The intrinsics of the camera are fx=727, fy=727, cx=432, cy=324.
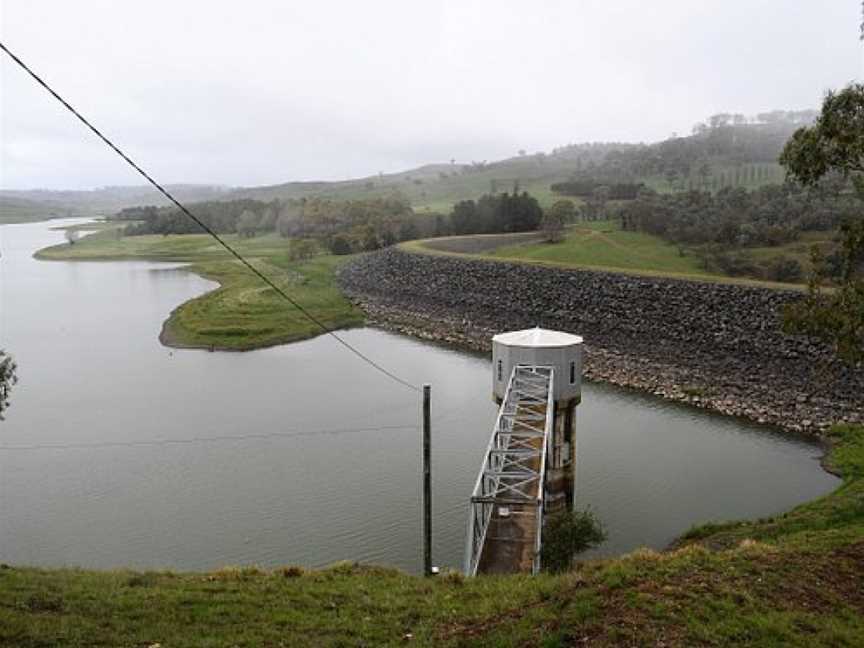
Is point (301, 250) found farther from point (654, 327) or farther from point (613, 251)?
point (654, 327)

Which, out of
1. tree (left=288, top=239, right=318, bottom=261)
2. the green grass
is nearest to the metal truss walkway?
the green grass

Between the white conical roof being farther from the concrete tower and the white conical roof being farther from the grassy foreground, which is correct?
the grassy foreground

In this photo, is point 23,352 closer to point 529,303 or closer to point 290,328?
point 290,328

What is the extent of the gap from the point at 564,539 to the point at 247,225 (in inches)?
4758

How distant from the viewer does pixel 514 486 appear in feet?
52.2

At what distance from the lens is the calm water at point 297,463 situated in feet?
63.7

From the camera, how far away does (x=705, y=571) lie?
10.5 meters

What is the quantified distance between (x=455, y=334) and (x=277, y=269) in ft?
121

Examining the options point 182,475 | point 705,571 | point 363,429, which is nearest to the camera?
point 705,571

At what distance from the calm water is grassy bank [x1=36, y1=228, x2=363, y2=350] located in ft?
20.1

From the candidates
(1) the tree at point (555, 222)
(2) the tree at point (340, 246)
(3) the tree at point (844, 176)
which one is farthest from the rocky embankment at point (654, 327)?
(2) the tree at point (340, 246)

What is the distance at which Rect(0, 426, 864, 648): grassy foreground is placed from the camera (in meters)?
8.70

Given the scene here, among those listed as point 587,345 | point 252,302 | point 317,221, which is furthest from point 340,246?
point 587,345

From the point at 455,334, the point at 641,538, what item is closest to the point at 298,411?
the point at 641,538
